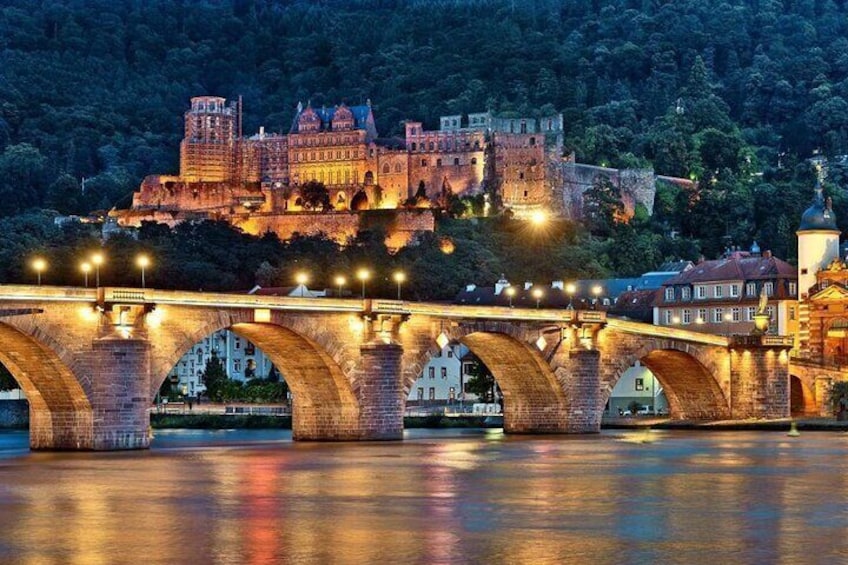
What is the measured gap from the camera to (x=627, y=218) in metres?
173

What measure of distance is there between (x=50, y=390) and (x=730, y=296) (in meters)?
55.0

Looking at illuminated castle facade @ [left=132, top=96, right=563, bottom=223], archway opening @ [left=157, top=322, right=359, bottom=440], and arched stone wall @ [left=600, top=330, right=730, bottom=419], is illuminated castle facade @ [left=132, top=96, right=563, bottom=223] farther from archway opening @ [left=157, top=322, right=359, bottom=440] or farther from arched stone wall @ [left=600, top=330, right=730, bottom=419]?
archway opening @ [left=157, top=322, right=359, bottom=440]

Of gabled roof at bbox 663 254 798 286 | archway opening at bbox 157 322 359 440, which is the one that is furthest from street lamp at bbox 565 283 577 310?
archway opening at bbox 157 322 359 440

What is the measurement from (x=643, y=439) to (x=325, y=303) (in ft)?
48.2

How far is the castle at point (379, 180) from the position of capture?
176 m

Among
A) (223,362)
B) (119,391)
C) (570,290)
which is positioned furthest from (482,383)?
(119,391)

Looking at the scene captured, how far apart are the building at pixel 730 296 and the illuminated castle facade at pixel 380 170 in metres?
64.9

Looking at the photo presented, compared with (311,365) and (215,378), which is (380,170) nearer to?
(215,378)

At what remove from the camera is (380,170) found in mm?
185250

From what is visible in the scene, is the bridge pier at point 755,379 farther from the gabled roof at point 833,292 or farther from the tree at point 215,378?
the tree at point 215,378

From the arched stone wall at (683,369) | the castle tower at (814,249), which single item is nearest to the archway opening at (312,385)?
the arched stone wall at (683,369)

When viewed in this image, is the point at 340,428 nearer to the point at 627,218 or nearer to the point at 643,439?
the point at 643,439

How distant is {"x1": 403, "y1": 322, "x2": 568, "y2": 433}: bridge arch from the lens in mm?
75750

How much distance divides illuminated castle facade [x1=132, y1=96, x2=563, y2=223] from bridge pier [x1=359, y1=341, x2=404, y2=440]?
346 ft
